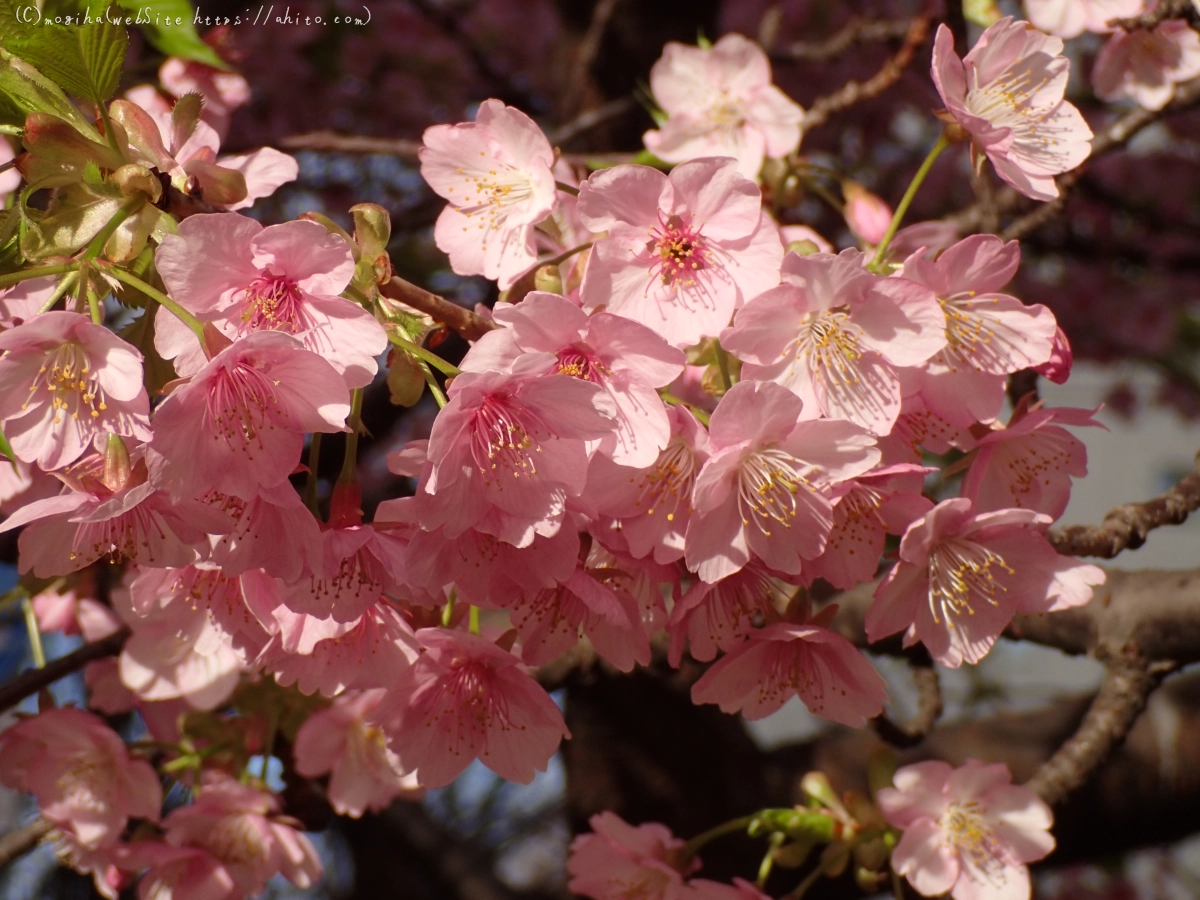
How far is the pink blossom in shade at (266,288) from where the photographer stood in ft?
2.94

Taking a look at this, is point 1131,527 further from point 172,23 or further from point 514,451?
point 172,23

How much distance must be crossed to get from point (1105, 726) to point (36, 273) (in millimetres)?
1487

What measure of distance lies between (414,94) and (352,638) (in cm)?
420

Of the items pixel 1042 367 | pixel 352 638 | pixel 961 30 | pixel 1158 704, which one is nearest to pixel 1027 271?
pixel 1158 704

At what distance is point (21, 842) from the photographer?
6.15 feet

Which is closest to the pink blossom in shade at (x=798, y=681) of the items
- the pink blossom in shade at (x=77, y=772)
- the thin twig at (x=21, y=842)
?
the pink blossom in shade at (x=77, y=772)

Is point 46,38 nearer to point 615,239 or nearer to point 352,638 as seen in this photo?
point 615,239

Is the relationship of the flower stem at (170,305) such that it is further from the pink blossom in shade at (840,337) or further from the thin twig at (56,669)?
the thin twig at (56,669)

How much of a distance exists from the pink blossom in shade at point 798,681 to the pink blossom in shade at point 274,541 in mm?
456

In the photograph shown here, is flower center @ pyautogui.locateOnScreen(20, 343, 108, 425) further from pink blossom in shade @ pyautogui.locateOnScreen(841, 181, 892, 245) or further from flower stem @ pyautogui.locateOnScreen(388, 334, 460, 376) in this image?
pink blossom in shade @ pyautogui.locateOnScreen(841, 181, 892, 245)

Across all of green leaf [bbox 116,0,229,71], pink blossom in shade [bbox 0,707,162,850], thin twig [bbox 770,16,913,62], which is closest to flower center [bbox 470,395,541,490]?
green leaf [bbox 116,0,229,71]

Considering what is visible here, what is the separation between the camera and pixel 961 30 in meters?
1.86

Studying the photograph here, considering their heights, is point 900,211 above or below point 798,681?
above

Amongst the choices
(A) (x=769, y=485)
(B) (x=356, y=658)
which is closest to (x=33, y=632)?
(B) (x=356, y=658)
